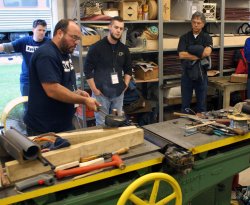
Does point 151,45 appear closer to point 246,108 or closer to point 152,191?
point 246,108

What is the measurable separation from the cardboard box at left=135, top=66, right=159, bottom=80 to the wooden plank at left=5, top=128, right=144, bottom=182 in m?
2.15

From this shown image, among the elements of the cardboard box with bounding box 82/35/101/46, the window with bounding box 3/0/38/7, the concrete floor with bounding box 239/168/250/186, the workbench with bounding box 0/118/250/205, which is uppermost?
the window with bounding box 3/0/38/7

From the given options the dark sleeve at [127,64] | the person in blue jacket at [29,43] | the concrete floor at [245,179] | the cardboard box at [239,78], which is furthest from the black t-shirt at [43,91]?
the cardboard box at [239,78]

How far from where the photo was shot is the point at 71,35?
6.00 ft

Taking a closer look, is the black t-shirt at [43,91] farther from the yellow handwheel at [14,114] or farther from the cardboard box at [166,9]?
the cardboard box at [166,9]

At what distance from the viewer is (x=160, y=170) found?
1.48m

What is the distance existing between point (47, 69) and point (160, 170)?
82 centimetres

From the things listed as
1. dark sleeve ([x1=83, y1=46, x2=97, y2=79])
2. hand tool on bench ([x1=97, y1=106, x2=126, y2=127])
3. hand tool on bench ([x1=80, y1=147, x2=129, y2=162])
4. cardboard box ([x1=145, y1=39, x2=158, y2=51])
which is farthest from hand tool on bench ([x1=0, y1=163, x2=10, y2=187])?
cardboard box ([x1=145, y1=39, x2=158, y2=51])

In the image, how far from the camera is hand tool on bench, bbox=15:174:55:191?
114cm

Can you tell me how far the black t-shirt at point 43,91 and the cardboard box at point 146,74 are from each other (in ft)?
5.74

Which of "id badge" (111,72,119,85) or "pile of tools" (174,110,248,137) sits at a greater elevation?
"id badge" (111,72,119,85)

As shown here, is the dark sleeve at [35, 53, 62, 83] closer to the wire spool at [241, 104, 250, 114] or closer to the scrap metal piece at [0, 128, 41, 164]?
the scrap metal piece at [0, 128, 41, 164]

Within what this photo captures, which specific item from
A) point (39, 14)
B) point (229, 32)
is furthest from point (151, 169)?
point (229, 32)

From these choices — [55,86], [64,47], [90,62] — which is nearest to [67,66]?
[64,47]
